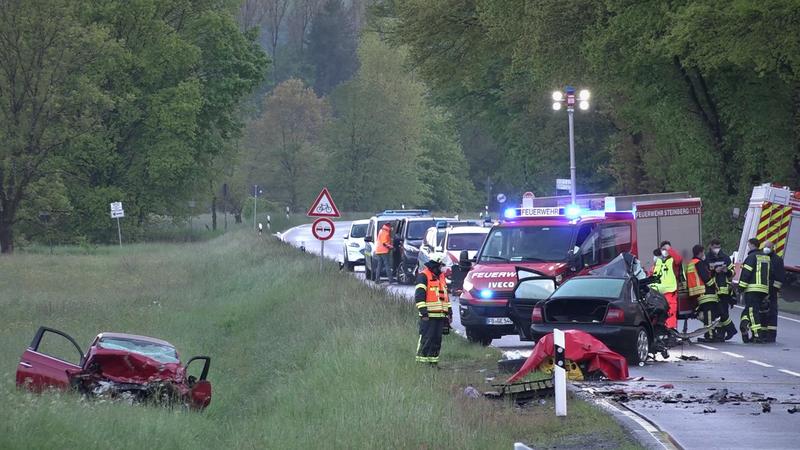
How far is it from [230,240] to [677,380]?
164 feet

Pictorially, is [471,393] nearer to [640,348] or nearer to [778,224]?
[640,348]

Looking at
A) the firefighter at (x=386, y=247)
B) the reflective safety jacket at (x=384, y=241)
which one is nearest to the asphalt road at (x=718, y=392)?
the firefighter at (x=386, y=247)

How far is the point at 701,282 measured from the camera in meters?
24.4

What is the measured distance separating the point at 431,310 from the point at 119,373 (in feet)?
13.6

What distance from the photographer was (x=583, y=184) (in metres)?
60.7

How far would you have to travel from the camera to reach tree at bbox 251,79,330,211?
114125 mm

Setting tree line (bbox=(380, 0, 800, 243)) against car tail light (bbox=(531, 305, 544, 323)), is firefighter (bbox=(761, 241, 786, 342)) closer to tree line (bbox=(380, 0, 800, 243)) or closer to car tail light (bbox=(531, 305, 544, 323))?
car tail light (bbox=(531, 305, 544, 323))

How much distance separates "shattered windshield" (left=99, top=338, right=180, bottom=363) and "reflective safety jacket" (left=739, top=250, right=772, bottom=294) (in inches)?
403

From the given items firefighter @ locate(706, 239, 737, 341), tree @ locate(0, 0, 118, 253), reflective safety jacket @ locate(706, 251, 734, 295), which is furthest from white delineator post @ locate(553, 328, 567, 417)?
tree @ locate(0, 0, 118, 253)

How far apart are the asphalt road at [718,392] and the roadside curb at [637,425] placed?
140mm

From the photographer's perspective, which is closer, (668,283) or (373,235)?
(668,283)

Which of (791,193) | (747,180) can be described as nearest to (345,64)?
(747,180)

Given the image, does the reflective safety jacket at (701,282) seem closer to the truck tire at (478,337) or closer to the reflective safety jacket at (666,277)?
the reflective safety jacket at (666,277)

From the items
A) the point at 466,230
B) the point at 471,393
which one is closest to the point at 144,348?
the point at 471,393
